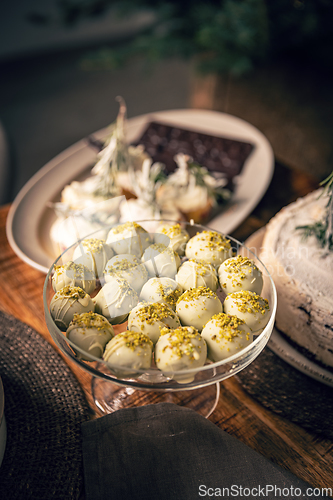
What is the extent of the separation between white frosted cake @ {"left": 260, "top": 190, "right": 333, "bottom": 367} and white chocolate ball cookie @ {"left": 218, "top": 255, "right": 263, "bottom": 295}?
94mm

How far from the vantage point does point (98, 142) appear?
1.22m

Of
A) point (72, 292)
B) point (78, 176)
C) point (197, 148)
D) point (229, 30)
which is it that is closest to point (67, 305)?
point (72, 292)

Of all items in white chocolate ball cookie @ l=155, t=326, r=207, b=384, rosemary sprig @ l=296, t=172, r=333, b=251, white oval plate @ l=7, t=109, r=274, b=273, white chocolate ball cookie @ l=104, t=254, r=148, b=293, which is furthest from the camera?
white oval plate @ l=7, t=109, r=274, b=273

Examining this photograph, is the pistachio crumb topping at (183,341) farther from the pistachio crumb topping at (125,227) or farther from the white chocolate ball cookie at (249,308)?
the pistachio crumb topping at (125,227)

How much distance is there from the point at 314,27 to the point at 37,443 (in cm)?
145

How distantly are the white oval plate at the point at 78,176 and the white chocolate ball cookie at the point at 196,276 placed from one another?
1.27 feet

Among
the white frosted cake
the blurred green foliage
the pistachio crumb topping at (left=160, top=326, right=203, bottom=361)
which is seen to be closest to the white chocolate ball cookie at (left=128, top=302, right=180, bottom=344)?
the pistachio crumb topping at (left=160, top=326, right=203, bottom=361)

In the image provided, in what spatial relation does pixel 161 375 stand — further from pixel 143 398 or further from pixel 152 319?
pixel 143 398

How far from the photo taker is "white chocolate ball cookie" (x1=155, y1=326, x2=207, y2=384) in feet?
1.51

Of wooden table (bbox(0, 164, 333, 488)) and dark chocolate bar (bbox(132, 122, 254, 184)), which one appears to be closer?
A: wooden table (bbox(0, 164, 333, 488))

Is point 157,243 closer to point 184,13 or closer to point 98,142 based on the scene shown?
point 98,142

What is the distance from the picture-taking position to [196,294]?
1.73 feet

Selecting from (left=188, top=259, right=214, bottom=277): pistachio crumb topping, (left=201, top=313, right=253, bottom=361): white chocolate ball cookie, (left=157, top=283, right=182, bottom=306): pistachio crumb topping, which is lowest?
(left=157, top=283, right=182, bottom=306): pistachio crumb topping

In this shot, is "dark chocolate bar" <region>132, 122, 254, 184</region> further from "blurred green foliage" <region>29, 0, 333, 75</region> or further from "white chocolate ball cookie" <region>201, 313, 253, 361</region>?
"white chocolate ball cookie" <region>201, 313, 253, 361</region>
